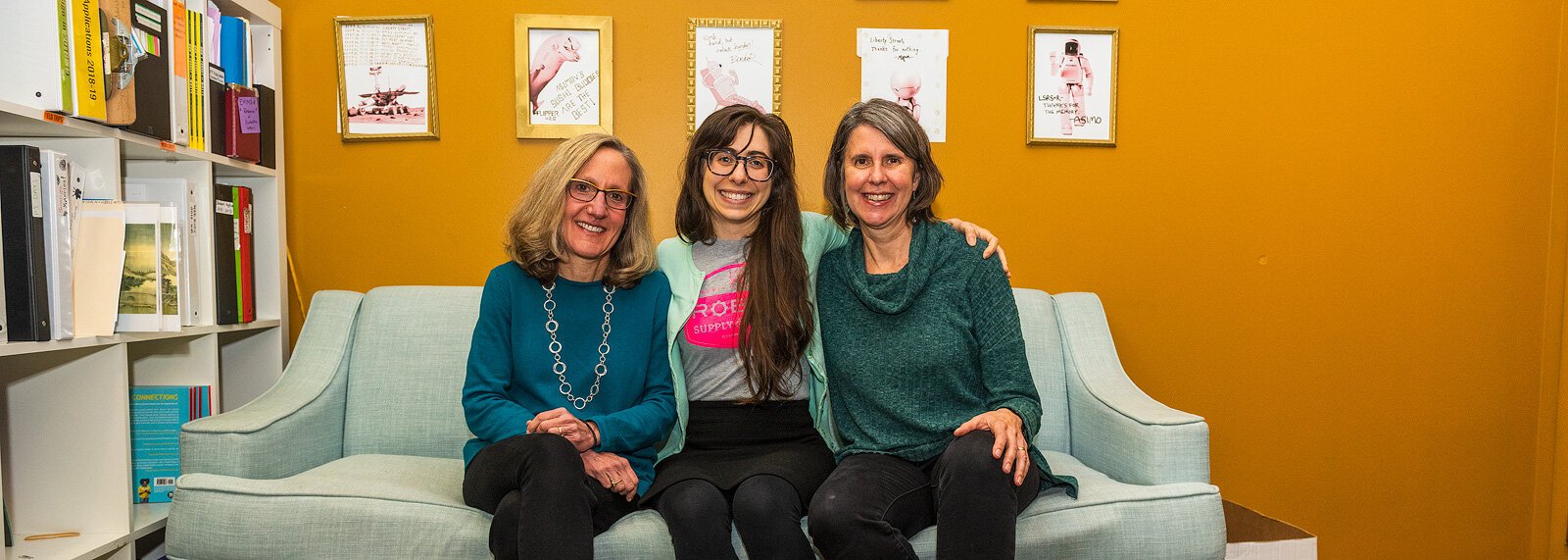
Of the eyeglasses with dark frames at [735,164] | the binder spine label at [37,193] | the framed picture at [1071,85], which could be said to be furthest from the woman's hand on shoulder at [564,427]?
the framed picture at [1071,85]

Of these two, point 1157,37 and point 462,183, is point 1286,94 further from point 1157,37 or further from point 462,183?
point 462,183

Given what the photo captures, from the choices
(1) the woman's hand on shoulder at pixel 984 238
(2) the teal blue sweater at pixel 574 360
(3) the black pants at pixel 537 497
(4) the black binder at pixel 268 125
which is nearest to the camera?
(3) the black pants at pixel 537 497

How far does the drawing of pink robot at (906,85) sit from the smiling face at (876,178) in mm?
691

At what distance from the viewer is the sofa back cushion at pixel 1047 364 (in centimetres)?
206

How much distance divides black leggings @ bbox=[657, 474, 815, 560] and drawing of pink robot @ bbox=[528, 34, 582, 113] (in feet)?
4.12

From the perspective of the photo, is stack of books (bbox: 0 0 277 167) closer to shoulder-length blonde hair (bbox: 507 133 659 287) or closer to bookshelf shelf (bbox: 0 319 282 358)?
bookshelf shelf (bbox: 0 319 282 358)

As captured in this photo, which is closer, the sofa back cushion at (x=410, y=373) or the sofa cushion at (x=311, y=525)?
the sofa cushion at (x=311, y=525)

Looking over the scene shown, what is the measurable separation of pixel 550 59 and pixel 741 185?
2.86 ft

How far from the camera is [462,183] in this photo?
7.77ft

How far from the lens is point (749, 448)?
1661 millimetres

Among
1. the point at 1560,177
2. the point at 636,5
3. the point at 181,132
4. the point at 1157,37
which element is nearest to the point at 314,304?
the point at 181,132

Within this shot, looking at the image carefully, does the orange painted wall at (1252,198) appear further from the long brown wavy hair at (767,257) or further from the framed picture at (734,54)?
the long brown wavy hair at (767,257)

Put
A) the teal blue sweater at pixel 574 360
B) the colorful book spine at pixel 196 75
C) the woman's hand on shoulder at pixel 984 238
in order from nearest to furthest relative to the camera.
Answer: the teal blue sweater at pixel 574 360 → the woman's hand on shoulder at pixel 984 238 → the colorful book spine at pixel 196 75

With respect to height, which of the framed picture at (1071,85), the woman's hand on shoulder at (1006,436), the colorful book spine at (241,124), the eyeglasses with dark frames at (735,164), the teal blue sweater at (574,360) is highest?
the framed picture at (1071,85)
